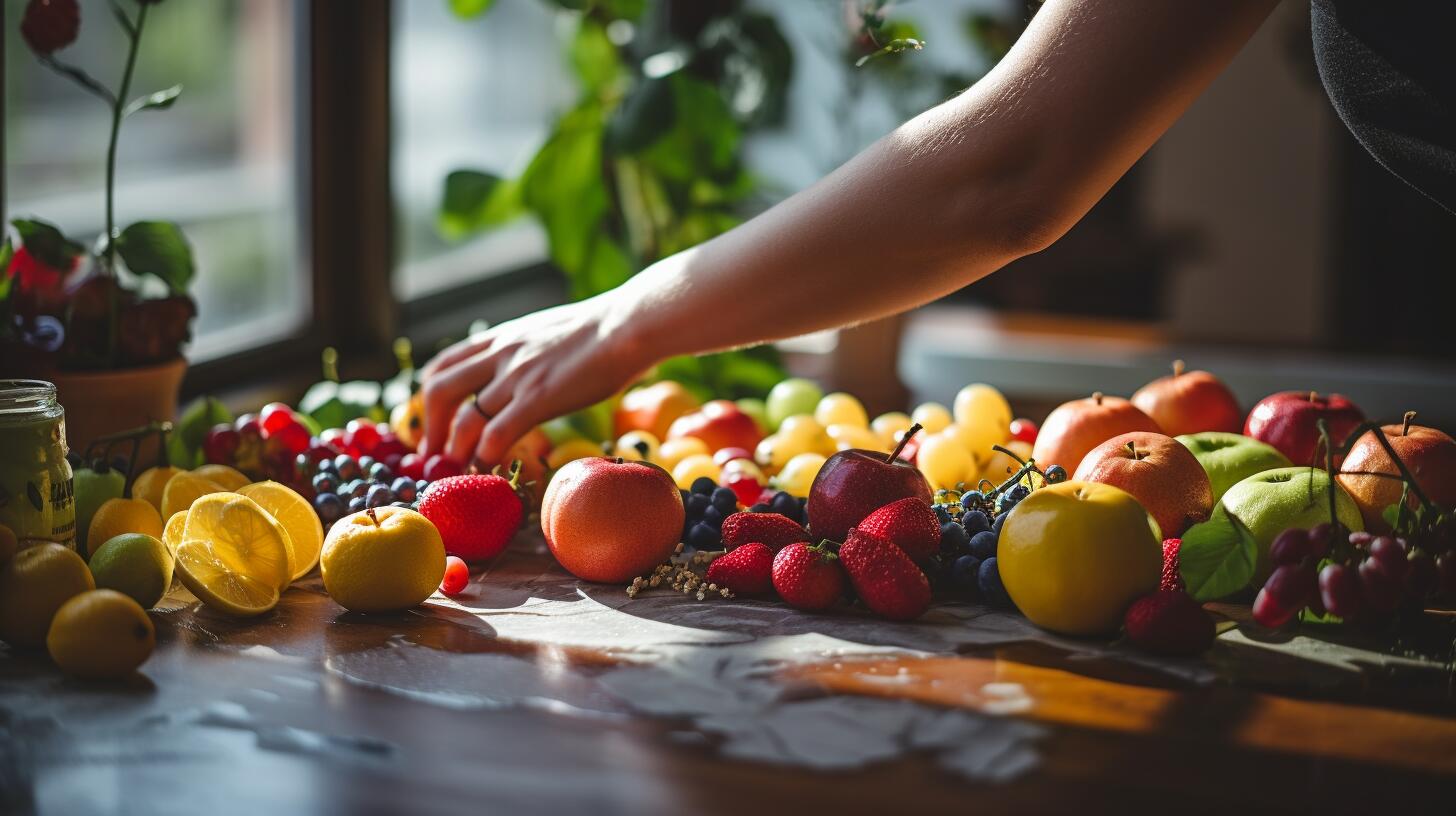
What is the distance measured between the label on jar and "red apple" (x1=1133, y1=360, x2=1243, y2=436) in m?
0.96

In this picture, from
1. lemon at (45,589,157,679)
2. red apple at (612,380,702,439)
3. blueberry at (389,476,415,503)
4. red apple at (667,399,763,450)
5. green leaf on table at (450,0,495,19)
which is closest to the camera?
lemon at (45,589,157,679)

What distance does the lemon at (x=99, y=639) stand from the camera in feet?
2.67

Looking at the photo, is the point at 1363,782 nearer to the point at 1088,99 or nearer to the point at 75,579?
the point at 1088,99

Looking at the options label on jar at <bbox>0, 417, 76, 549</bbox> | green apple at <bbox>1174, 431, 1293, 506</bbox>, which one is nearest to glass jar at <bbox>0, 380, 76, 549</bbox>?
label on jar at <bbox>0, 417, 76, 549</bbox>

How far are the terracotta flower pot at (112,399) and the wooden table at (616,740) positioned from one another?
1.19 feet

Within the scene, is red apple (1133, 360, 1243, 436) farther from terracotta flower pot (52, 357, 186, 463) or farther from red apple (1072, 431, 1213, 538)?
terracotta flower pot (52, 357, 186, 463)

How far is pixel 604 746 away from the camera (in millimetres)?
736

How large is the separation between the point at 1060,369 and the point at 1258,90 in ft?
5.72

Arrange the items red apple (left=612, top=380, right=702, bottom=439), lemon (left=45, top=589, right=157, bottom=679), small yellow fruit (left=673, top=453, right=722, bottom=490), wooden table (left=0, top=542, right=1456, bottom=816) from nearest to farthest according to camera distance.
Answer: wooden table (left=0, top=542, right=1456, bottom=816), lemon (left=45, top=589, right=157, bottom=679), small yellow fruit (left=673, top=453, right=722, bottom=490), red apple (left=612, top=380, right=702, bottom=439)

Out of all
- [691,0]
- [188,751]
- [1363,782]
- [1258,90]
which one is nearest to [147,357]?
[188,751]

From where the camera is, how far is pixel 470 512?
1.06 metres

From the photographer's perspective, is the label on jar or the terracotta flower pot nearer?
the label on jar

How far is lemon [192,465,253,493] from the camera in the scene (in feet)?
3.61

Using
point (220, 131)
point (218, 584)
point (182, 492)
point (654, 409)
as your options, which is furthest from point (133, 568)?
point (220, 131)
